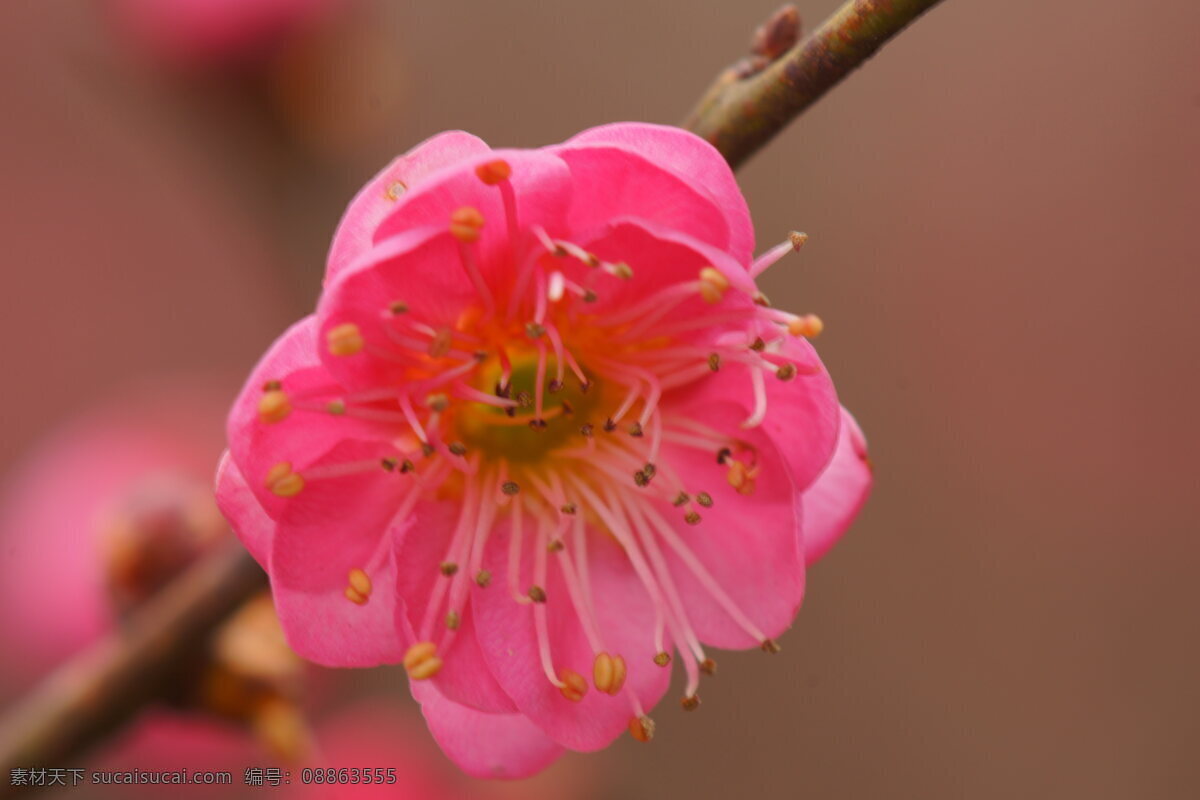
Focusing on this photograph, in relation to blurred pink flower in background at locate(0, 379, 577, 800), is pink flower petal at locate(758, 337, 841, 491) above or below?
above

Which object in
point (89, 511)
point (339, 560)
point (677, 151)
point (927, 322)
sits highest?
point (677, 151)

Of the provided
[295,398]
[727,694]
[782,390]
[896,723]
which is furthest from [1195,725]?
[295,398]

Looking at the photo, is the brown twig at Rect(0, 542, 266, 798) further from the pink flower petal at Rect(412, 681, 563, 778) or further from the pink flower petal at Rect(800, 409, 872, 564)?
the pink flower petal at Rect(800, 409, 872, 564)

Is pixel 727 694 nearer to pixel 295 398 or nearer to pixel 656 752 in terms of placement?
pixel 656 752

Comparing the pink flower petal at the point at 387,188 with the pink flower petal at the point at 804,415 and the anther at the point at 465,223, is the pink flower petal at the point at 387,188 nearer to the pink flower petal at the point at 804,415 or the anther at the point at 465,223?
the anther at the point at 465,223

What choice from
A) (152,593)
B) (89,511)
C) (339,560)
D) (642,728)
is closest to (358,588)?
(339,560)

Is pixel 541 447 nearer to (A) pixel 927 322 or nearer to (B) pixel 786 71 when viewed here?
(B) pixel 786 71

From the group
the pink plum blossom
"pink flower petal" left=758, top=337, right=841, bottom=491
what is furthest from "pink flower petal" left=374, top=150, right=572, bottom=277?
"pink flower petal" left=758, top=337, right=841, bottom=491
